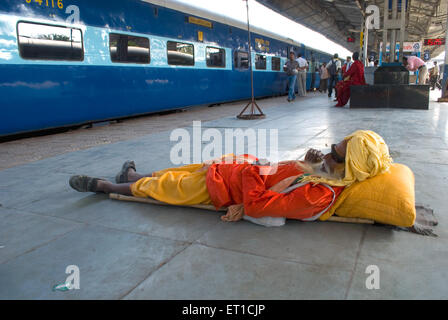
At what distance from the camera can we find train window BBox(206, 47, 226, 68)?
10195 mm

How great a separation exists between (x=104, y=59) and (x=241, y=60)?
6224mm

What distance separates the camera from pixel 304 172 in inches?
89.8

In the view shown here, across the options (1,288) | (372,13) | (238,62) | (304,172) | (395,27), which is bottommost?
(1,288)

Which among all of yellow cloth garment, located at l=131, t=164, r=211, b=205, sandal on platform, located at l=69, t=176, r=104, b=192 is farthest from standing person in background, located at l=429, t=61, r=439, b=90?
sandal on platform, located at l=69, t=176, r=104, b=192

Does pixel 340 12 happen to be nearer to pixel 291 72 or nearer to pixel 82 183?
pixel 291 72

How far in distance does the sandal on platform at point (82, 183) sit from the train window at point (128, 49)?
190 inches

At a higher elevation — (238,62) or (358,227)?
(238,62)

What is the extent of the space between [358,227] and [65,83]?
5.69 m

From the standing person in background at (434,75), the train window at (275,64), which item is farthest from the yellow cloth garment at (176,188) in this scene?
the standing person in background at (434,75)

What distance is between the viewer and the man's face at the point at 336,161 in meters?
2.15

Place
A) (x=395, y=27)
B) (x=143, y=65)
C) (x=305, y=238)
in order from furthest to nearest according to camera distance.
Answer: (x=395, y=27) < (x=143, y=65) < (x=305, y=238)

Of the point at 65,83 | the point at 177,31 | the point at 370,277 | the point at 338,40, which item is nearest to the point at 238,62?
the point at 177,31

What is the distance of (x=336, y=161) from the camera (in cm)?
222

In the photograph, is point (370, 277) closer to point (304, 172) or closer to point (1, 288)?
point (304, 172)
